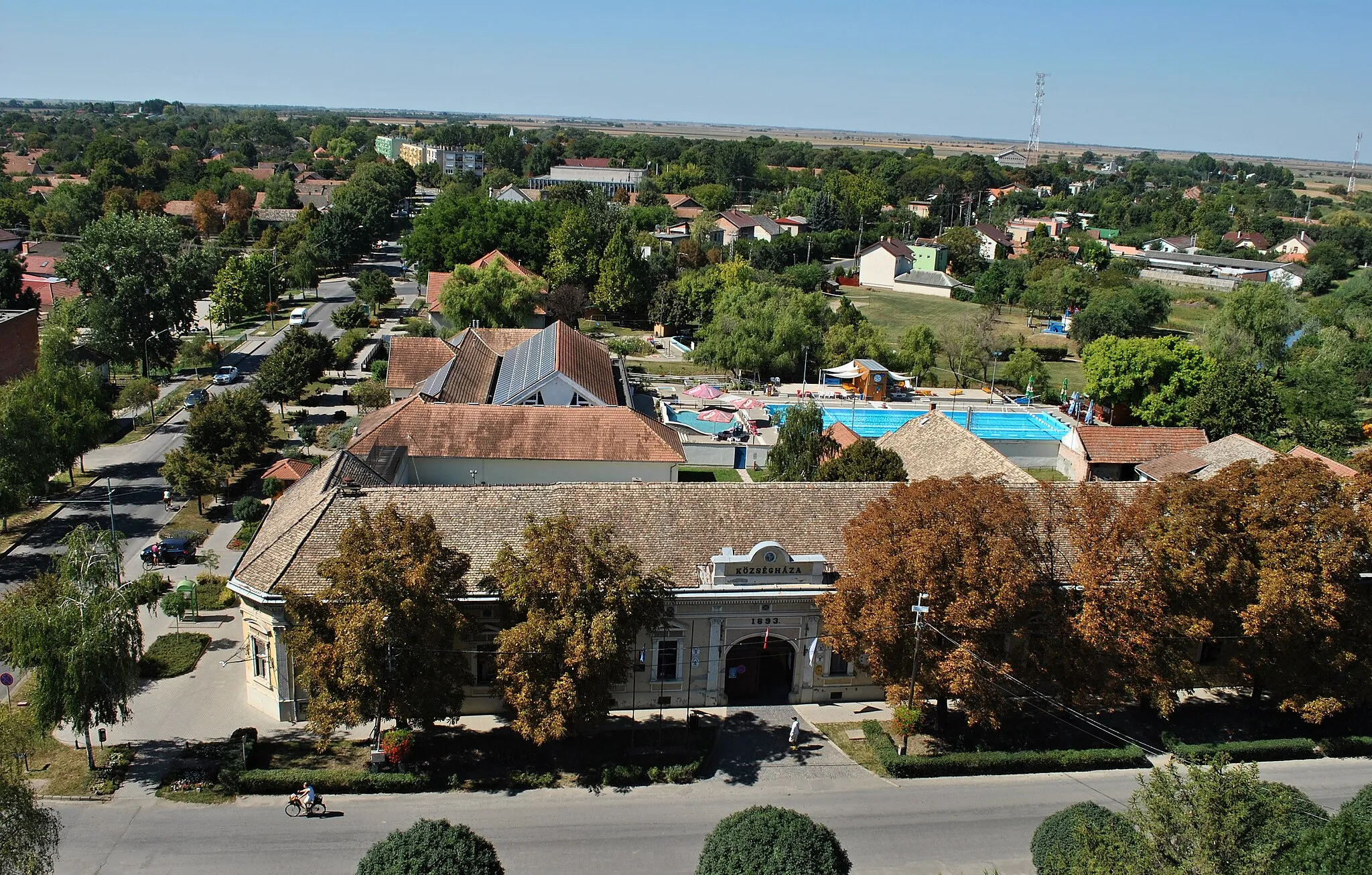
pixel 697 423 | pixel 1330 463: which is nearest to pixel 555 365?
pixel 697 423

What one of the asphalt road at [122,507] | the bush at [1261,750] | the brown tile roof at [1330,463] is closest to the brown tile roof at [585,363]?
the asphalt road at [122,507]

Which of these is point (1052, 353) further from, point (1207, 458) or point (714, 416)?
point (1207, 458)

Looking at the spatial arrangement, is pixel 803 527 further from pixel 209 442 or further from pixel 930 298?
pixel 930 298

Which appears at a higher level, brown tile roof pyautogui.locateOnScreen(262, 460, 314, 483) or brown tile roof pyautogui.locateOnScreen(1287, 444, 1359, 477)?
brown tile roof pyautogui.locateOnScreen(1287, 444, 1359, 477)

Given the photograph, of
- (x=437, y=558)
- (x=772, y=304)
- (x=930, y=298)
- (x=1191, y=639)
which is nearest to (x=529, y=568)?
(x=437, y=558)

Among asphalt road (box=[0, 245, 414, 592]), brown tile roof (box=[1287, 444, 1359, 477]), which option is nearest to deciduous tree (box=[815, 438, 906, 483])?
brown tile roof (box=[1287, 444, 1359, 477])

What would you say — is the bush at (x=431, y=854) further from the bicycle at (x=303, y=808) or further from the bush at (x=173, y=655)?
the bush at (x=173, y=655)

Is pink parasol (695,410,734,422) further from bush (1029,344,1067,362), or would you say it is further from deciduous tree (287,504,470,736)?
bush (1029,344,1067,362)
